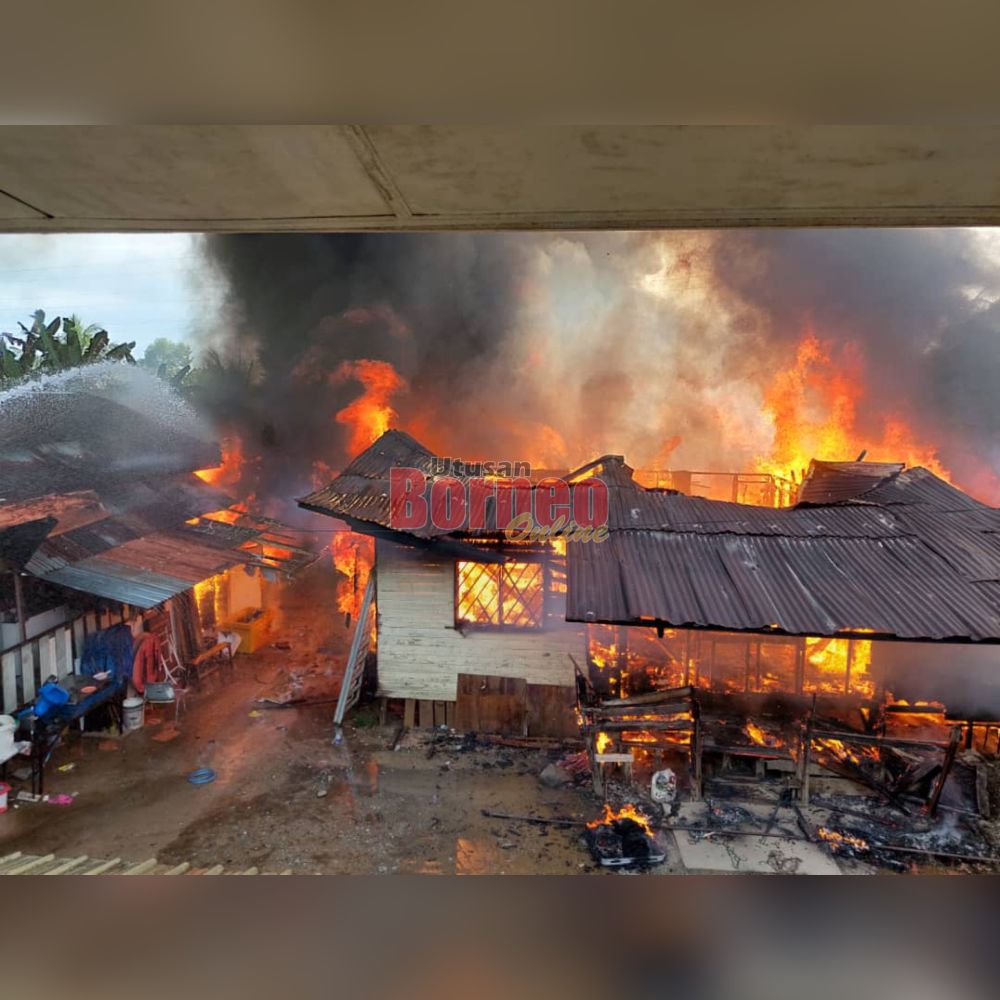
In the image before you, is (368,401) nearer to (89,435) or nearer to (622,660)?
(89,435)

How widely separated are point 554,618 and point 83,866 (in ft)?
20.7

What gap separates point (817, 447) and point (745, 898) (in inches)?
652

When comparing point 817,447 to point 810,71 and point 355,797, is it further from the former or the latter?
point 810,71

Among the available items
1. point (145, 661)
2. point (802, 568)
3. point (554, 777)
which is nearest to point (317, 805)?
point (554, 777)

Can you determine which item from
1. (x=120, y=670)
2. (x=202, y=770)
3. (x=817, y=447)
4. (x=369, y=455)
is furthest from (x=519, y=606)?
(x=817, y=447)

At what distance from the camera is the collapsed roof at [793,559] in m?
6.08

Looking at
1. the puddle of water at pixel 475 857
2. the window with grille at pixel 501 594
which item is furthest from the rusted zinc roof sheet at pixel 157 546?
the puddle of water at pixel 475 857

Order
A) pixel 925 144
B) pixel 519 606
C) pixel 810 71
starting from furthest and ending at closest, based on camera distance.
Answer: pixel 519 606 < pixel 925 144 < pixel 810 71

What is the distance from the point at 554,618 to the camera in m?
8.87

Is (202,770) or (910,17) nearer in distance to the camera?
(910,17)

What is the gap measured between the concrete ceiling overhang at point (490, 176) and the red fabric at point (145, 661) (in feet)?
29.8

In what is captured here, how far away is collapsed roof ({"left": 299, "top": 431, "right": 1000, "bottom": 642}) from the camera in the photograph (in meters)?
6.08

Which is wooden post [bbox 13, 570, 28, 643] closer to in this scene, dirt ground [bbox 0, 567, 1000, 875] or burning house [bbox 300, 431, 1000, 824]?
dirt ground [bbox 0, 567, 1000, 875]

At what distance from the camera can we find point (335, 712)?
920 centimetres
